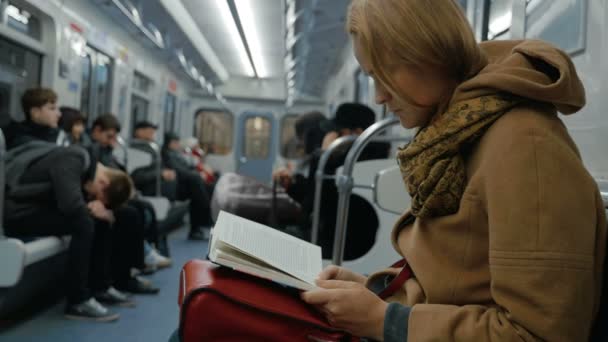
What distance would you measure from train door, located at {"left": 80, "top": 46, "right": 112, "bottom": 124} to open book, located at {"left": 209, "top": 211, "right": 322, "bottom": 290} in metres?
5.25

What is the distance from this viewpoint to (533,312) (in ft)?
2.37

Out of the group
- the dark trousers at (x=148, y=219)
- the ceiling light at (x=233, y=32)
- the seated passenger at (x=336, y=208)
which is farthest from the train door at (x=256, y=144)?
the seated passenger at (x=336, y=208)

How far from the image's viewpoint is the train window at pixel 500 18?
2135 mm

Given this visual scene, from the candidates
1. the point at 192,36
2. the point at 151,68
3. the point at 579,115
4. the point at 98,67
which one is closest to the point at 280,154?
the point at 151,68

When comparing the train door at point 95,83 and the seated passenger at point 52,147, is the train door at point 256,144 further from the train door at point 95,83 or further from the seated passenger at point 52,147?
the seated passenger at point 52,147

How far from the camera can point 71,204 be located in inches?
121

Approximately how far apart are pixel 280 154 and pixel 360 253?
10079 millimetres

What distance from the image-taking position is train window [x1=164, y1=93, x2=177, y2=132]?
10499 millimetres

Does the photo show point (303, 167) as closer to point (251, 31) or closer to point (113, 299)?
point (113, 299)

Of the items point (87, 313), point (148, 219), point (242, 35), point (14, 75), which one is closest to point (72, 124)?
point (14, 75)

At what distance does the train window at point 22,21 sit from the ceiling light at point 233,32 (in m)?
2.03

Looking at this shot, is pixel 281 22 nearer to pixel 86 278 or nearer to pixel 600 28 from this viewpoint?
pixel 86 278

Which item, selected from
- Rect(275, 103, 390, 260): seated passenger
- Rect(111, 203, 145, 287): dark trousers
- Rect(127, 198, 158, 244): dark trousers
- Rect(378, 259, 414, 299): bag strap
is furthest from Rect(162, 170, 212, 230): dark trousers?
Rect(378, 259, 414, 299): bag strap

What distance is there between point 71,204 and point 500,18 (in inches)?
96.9
